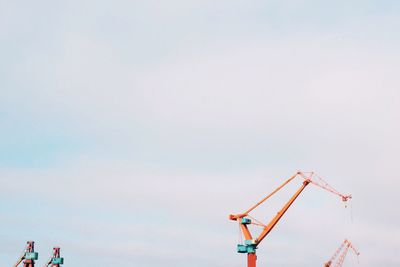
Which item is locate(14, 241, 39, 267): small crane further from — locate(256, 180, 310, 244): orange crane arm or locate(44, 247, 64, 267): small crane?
locate(256, 180, 310, 244): orange crane arm

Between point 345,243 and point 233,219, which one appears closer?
point 233,219

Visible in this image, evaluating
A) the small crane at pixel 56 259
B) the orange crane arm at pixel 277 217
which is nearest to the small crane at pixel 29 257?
the small crane at pixel 56 259

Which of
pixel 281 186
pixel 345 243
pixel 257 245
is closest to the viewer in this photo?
pixel 257 245

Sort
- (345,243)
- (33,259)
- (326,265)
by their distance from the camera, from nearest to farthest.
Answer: (33,259) < (326,265) < (345,243)

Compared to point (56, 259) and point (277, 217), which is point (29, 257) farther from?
point (277, 217)

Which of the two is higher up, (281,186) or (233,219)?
(281,186)

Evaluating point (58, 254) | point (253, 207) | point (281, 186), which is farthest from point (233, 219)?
point (58, 254)

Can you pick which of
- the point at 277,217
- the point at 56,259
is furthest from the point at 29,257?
the point at 277,217

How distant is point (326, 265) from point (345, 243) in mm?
15882

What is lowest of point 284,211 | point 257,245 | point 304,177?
point 257,245

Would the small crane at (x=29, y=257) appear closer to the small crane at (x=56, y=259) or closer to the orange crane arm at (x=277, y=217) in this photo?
the small crane at (x=56, y=259)

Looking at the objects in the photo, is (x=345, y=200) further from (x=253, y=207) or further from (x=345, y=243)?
(x=345, y=243)

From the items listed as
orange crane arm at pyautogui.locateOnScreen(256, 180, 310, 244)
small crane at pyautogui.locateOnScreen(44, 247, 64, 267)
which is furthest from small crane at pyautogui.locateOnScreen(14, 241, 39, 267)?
orange crane arm at pyautogui.locateOnScreen(256, 180, 310, 244)

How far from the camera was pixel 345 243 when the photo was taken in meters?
190
